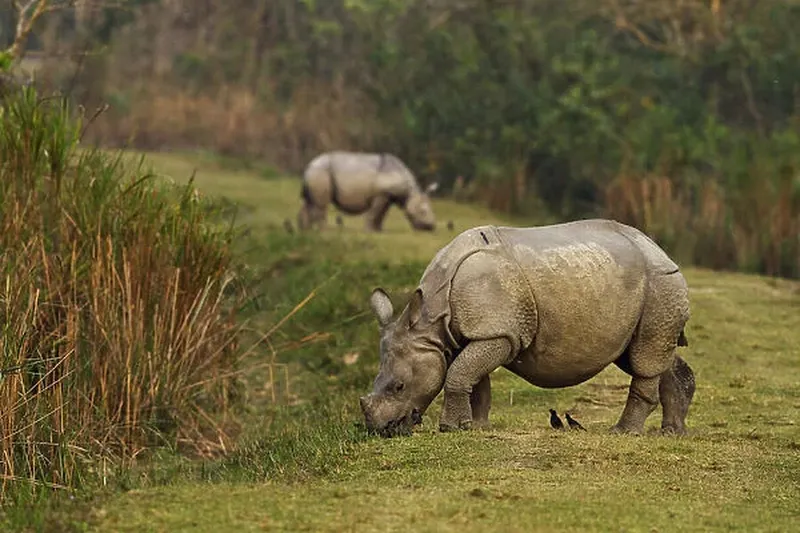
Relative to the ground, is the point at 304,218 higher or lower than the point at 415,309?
lower

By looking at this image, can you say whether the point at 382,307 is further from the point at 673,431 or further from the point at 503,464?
the point at 673,431

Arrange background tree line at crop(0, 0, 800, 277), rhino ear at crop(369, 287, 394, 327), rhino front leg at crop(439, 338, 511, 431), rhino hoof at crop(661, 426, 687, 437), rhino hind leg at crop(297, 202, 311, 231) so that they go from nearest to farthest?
rhino front leg at crop(439, 338, 511, 431) < rhino ear at crop(369, 287, 394, 327) < rhino hoof at crop(661, 426, 687, 437) < background tree line at crop(0, 0, 800, 277) < rhino hind leg at crop(297, 202, 311, 231)

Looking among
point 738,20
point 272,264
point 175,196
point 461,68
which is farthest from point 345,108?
point 175,196

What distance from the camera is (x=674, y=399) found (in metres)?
7.49

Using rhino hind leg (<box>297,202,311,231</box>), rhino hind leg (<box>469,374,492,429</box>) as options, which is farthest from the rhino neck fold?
rhino hind leg (<box>297,202,311,231</box>)

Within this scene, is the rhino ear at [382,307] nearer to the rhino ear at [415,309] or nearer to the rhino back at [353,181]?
the rhino ear at [415,309]

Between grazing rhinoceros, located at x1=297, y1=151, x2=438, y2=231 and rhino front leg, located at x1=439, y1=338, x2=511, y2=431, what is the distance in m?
10.0

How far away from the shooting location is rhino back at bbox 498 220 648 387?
7039mm

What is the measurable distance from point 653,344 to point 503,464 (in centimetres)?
135

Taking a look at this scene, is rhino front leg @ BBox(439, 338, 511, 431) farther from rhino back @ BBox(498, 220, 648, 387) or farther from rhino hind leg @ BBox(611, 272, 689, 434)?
rhino hind leg @ BBox(611, 272, 689, 434)

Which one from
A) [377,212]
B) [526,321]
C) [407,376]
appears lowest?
[407,376]

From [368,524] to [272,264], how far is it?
29.1ft

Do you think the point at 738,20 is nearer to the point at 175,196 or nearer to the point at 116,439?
the point at 175,196

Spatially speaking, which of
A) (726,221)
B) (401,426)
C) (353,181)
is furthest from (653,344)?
(353,181)
